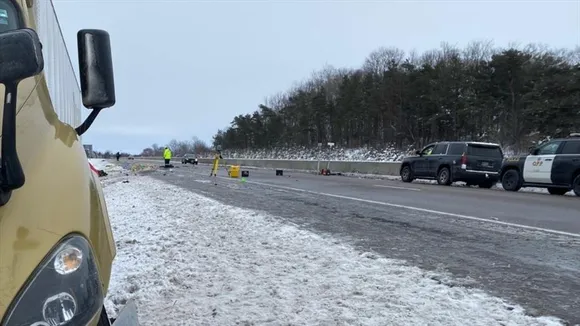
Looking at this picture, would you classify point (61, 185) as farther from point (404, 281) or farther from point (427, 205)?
point (427, 205)

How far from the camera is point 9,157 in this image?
61.7 inches

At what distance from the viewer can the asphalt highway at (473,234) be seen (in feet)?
16.1

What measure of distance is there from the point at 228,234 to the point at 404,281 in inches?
142

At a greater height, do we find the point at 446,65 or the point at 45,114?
the point at 446,65

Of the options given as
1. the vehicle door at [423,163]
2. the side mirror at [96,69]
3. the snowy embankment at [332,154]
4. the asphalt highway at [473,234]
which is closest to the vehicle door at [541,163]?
the asphalt highway at [473,234]

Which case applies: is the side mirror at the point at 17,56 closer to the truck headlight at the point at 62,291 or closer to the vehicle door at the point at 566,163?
the truck headlight at the point at 62,291

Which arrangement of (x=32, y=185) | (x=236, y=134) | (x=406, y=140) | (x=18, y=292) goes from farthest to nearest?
(x=236, y=134) → (x=406, y=140) → (x=32, y=185) → (x=18, y=292)

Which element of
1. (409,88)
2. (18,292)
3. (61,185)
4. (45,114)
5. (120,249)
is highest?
(409,88)

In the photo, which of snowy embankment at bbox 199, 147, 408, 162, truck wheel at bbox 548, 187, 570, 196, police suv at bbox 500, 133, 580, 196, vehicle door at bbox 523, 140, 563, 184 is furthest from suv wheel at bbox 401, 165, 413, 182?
snowy embankment at bbox 199, 147, 408, 162

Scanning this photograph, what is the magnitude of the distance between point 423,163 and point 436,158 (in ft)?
2.97

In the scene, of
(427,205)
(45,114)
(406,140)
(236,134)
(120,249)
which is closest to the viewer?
(45,114)

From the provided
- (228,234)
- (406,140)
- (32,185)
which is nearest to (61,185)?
(32,185)

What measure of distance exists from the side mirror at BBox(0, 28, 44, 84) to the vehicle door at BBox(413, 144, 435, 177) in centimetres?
2153

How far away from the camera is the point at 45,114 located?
2.08 metres
